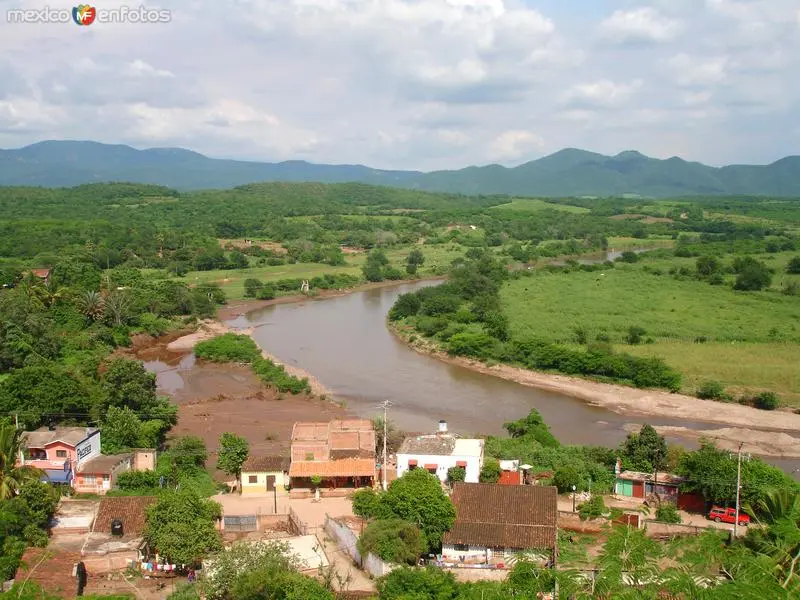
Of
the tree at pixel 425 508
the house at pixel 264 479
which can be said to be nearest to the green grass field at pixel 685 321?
the house at pixel 264 479

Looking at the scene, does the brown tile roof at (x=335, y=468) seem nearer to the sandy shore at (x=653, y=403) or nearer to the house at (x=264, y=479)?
the house at (x=264, y=479)

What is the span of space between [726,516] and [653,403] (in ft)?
40.6

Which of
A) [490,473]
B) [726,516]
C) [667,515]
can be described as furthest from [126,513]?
[726,516]

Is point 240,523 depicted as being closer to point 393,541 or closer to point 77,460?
point 393,541

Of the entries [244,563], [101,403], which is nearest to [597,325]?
[101,403]

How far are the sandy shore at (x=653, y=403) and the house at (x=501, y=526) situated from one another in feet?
45.6

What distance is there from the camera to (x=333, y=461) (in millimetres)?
19219

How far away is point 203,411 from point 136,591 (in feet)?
47.1

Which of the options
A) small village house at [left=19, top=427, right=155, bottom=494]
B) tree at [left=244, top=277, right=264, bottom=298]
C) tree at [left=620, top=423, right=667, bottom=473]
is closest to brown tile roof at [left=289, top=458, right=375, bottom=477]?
small village house at [left=19, top=427, right=155, bottom=494]

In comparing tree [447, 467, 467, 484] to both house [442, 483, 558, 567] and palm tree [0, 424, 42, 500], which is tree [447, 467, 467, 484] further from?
palm tree [0, 424, 42, 500]

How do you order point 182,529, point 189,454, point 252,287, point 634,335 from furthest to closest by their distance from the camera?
point 252,287 → point 634,335 → point 189,454 → point 182,529

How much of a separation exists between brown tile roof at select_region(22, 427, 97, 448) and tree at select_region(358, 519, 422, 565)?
910 cm

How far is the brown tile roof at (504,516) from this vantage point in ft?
48.3

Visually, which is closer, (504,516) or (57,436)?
(504,516)
